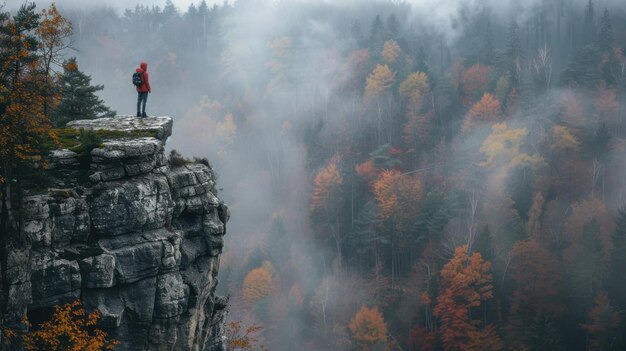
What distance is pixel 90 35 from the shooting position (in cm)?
15838

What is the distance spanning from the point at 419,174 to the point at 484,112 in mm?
14991

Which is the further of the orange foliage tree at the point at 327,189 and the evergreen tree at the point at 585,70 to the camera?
the orange foliage tree at the point at 327,189

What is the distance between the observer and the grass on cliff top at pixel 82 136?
67.9 ft

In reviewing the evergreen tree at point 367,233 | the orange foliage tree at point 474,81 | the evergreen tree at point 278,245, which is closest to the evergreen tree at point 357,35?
the orange foliage tree at point 474,81

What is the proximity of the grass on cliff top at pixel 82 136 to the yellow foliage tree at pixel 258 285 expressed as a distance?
60119mm

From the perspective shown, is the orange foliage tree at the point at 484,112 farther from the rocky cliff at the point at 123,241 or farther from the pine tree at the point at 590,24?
the rocky cliff at the point at 123,241

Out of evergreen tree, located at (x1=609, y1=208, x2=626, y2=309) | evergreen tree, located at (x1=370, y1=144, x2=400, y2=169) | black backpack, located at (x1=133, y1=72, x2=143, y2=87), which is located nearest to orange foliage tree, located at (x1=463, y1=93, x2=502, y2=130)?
evergreen tree, located at (x1=370, y1=144, x2=400, y2=169)

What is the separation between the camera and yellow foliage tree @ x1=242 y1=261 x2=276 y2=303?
3169 inches

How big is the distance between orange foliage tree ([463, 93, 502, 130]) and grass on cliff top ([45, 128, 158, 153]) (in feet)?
247

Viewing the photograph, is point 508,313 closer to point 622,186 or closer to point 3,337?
point 622,186

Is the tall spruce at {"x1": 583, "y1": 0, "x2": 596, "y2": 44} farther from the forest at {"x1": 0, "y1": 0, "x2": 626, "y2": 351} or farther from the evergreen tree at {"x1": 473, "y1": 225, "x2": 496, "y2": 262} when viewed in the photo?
the evergreen tree at {"x1": 473, "y1": 225, "x2": 496, "y2": 262}

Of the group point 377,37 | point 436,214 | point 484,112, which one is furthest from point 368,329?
point 377,37

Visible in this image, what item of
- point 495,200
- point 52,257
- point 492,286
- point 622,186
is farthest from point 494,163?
point 52,257

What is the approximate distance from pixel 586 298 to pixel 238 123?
273 ft
